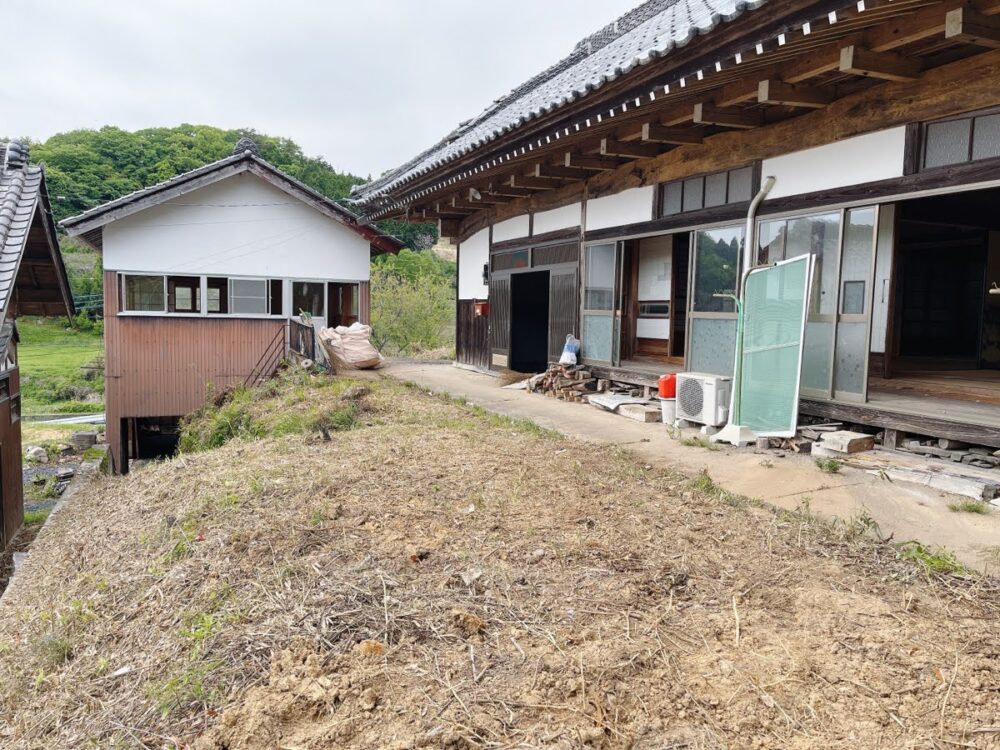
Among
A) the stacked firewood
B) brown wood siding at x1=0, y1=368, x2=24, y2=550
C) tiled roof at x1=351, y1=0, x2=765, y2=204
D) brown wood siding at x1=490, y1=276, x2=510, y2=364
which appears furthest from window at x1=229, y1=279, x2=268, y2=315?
the stacked firewood

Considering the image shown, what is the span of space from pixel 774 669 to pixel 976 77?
472 cm

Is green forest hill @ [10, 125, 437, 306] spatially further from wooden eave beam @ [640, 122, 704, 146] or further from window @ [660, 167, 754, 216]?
wooden eave beam @ [640, 122, 704, 146]

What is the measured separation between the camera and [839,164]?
5.87m

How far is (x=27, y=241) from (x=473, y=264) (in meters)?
7.65

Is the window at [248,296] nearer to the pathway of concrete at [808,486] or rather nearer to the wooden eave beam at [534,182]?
the wooden eave beam at [534,182]

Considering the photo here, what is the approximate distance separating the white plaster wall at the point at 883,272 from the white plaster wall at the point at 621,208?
255cm

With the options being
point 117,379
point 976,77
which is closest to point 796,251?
point 976,77

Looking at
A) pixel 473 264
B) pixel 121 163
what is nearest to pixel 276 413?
pixel 473 264

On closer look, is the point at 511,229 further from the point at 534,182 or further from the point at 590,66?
the point at 590,66

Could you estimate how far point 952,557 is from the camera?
3389mm

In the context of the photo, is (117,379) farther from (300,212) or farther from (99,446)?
(300,212)

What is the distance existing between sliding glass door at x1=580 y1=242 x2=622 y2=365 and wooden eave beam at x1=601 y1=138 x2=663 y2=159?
1.39 metres

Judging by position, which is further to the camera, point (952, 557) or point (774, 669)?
point (952, 557)

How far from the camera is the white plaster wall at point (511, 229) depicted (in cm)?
1117
